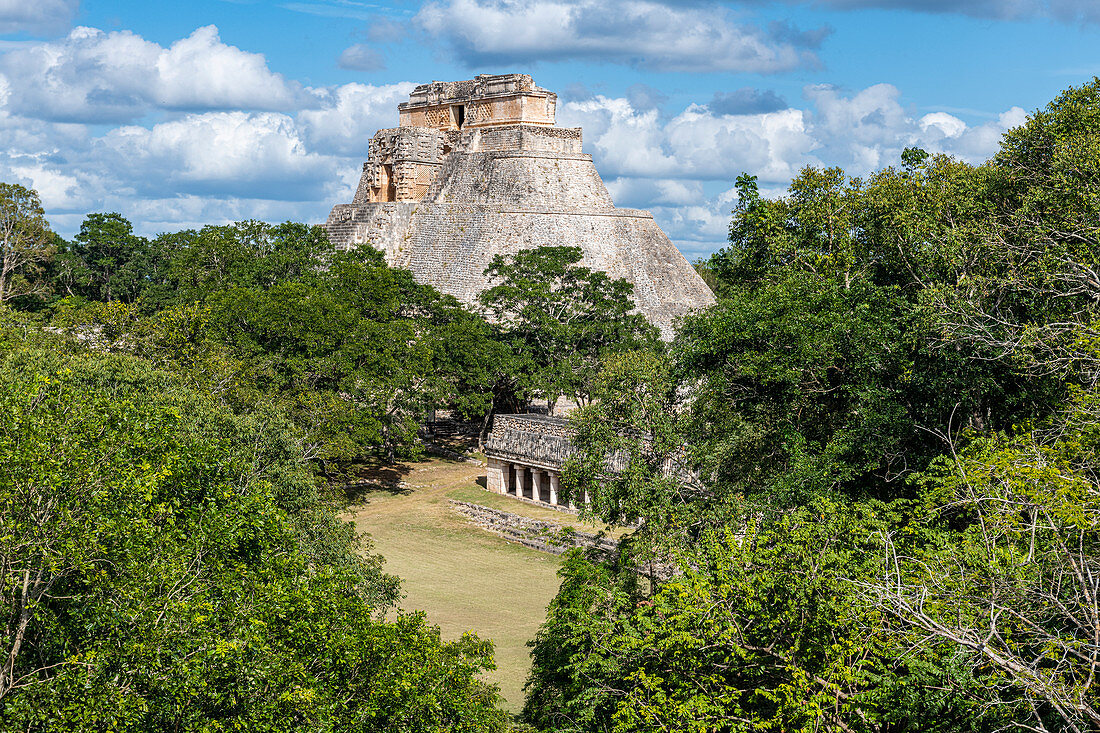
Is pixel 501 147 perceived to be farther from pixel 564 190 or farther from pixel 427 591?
pixel 427 591

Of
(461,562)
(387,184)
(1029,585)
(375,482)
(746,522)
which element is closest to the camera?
(1029,585)

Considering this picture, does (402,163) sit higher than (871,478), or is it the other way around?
(402,163)

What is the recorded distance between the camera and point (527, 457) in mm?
33062

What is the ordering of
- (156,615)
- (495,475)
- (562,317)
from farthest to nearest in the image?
(562,317)
(495,475)
(156,615)

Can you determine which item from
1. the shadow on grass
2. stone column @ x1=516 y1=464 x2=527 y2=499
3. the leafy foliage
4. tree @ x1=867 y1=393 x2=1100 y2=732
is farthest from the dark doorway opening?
tree @ x1=867 y1=393 x2=1100 y2=732

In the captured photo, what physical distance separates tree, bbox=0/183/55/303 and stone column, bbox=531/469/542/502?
104 ft

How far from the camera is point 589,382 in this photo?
37.8 meters

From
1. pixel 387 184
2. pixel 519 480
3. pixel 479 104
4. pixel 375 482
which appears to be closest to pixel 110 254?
pixel 387 184

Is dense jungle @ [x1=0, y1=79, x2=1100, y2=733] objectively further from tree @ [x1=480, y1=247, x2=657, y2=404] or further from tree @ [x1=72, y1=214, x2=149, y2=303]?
tree @ [x1=72, y1=214, x2=149, y2=303]

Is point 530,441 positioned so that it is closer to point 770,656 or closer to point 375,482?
point 375,482

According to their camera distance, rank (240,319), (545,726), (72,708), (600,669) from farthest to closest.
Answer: (240,319), (545,726), (600,669), (72,708)

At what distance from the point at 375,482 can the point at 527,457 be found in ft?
19.4

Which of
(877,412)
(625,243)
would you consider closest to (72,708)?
(877,412)

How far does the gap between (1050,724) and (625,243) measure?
39128 mm
